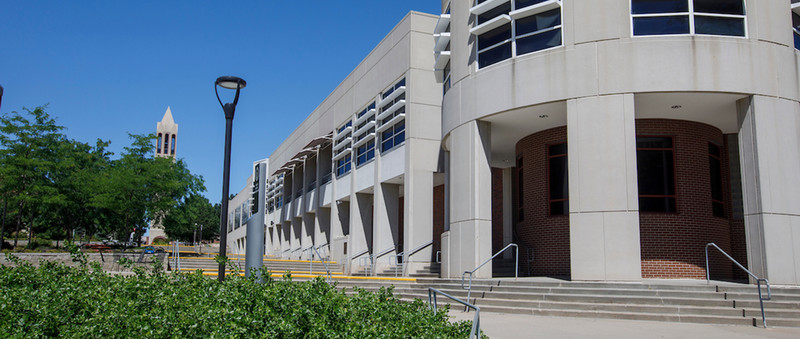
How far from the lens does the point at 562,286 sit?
47.6 feet

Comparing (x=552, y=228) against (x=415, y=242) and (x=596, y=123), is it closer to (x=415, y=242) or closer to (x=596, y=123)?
→ (x=596, y=123)

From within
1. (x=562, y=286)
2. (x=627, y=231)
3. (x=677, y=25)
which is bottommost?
(x=562, y=286)

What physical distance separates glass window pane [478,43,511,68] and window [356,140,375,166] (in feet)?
39.7

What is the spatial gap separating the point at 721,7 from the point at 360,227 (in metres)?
19.6

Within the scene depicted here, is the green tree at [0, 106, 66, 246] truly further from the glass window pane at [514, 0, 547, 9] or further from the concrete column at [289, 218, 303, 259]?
the glass window pane at [514, 0, 547, 9]

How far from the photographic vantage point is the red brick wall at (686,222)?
56.2ft

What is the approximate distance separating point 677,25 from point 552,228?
686cm

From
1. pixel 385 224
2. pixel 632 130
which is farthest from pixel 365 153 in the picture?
pixel 632 130

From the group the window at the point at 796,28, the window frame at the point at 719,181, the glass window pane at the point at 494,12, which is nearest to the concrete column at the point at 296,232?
the glass window pane at the point at 494,12

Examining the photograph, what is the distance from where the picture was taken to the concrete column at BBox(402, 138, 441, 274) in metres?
24.2

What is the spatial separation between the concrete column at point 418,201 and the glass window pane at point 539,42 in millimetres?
8049

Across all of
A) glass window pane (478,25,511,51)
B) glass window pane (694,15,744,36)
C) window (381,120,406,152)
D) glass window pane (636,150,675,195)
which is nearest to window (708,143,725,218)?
glass window pane (636,150,675,195)

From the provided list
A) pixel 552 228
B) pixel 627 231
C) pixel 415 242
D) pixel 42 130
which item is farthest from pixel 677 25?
pixel 42 130

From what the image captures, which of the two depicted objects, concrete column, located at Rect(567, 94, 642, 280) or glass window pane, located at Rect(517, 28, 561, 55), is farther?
glass window pane, located at Rect(517, 28, 561, 55)
